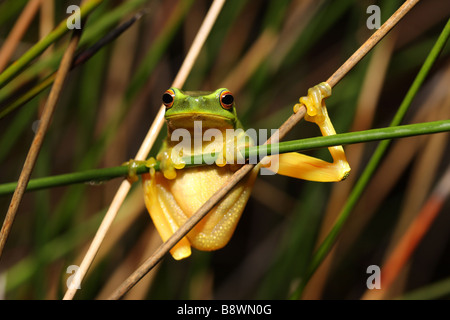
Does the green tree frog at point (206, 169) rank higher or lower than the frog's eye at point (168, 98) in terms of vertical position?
lower

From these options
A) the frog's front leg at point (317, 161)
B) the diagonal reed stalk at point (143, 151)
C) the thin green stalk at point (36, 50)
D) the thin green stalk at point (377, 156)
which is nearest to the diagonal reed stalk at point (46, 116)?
the thin green stalk at point (36, 50)

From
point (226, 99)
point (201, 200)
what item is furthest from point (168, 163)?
point (226, 99)

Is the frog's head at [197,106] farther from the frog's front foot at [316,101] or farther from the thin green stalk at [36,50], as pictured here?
the thin green stalk at [36,50]

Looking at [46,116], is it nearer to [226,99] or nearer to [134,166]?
[134,166]

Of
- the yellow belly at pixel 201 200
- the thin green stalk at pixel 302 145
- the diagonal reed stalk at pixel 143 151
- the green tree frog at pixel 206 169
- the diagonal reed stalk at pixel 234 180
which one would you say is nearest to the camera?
the thin green stalk at pixel 302 145
